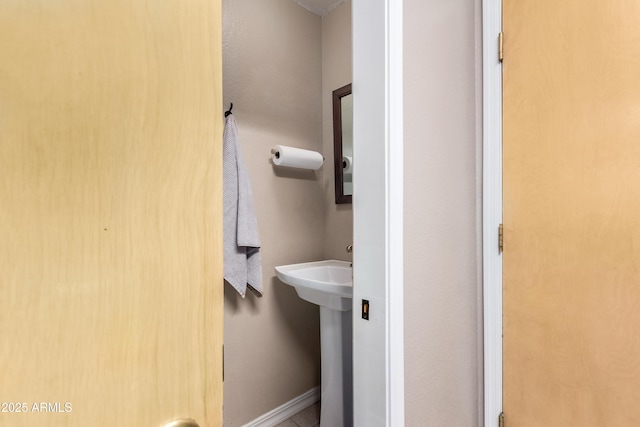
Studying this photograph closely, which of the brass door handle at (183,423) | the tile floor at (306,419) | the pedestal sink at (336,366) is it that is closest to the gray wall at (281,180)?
the tile floor at (306,419)

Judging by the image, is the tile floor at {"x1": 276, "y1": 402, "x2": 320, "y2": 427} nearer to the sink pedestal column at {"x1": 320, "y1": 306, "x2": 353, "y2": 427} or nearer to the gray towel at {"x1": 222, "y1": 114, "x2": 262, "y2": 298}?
the sink pedestal column at {"x1": 320, "y1": 306, "x2": 353, "y2": 427}

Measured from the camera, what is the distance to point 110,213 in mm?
346

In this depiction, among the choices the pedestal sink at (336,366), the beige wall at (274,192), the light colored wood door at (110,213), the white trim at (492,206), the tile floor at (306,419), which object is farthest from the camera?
the tile floor at (306,419)

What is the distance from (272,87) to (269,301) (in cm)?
122

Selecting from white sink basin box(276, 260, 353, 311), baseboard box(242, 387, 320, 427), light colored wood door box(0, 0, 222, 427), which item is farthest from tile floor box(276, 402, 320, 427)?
light colored wood door box(0, 0, 222, 427)

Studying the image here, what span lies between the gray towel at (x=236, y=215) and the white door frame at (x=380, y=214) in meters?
0.74

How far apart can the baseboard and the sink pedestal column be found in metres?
0.34

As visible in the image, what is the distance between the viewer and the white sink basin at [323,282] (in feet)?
4.11

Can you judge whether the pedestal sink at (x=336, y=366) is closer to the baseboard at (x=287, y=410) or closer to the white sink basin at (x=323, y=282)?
the white sink basin at (x=323, y=282)

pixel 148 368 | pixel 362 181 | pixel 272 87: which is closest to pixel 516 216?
pixel 362 181

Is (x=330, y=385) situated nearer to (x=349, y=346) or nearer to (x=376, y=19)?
(x=349, y=346)

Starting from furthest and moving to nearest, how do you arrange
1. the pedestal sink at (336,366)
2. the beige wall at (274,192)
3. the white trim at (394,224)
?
the beige wall at (274,192) → the pedestal sink at (336,366) → the white trim at (394,224)

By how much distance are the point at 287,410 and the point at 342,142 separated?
1.61m

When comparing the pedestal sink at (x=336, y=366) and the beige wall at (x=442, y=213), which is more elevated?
the beige wall at (x=442, y=213)
